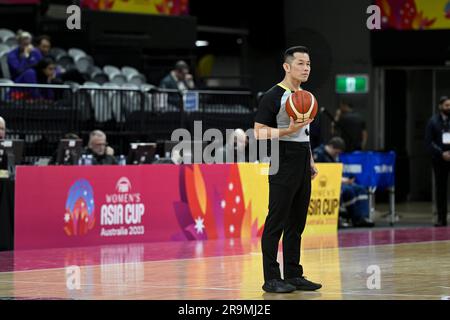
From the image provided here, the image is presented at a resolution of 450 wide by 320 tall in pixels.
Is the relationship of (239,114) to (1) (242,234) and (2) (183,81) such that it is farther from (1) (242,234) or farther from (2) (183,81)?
(1) (242,234)

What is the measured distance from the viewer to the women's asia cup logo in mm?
16466

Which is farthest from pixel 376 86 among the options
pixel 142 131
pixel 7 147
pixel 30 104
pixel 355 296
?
pixel 355 296

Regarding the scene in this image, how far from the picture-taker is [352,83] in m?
28.5

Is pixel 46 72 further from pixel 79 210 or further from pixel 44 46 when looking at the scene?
pixel 79 210

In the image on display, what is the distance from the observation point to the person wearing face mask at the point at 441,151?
21312 mm

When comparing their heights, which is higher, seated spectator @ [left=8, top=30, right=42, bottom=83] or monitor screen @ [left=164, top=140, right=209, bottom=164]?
seated spectator @ [left=8, top=30, right=42, bottom=83]

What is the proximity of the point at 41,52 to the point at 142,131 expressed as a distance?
9.10 ft

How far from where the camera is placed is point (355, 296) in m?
10.0

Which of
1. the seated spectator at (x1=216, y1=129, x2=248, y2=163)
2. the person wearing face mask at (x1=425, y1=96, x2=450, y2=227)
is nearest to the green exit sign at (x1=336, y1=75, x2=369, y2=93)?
the person wearing face mask at (x1=425, y1=96, x2=450, y2=227)

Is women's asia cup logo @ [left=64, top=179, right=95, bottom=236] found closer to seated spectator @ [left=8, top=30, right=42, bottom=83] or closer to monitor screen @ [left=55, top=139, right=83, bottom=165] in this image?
monitor screen @ [left=55, top=139, right=83, bottom=165]

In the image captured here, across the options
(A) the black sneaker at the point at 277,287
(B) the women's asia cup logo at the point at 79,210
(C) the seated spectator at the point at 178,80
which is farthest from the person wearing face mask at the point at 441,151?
(A) the black sneaker at the point at 277,287

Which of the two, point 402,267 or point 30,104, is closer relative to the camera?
point 402,267

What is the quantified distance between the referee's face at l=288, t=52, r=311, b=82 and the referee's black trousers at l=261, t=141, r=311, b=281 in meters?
0.66

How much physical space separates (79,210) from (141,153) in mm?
2462
